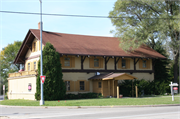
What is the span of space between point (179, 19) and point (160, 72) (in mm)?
9818

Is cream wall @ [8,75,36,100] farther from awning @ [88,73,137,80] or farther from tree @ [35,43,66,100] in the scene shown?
awning @ [88,73,137,80]

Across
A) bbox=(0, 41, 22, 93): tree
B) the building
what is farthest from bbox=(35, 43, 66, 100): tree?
bbox=(0, 41, 22, 93): tree

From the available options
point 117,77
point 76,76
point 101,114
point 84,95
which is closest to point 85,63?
point 76,76

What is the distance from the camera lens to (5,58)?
63.5 meters

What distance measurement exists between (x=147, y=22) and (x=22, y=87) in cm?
2000

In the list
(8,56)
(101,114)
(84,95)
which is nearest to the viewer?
(101,114)

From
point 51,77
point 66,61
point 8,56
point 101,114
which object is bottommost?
point 101,114

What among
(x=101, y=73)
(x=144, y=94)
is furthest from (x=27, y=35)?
(x=144, y=94)

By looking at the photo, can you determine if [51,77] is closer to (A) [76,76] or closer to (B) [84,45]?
(A) [76,76]

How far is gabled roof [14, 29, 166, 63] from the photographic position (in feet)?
105

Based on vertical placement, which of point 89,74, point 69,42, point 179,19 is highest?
point 179,19

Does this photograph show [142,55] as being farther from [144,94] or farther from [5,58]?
[5,58]

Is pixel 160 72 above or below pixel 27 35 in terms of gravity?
below

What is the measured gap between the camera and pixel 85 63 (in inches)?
1286
